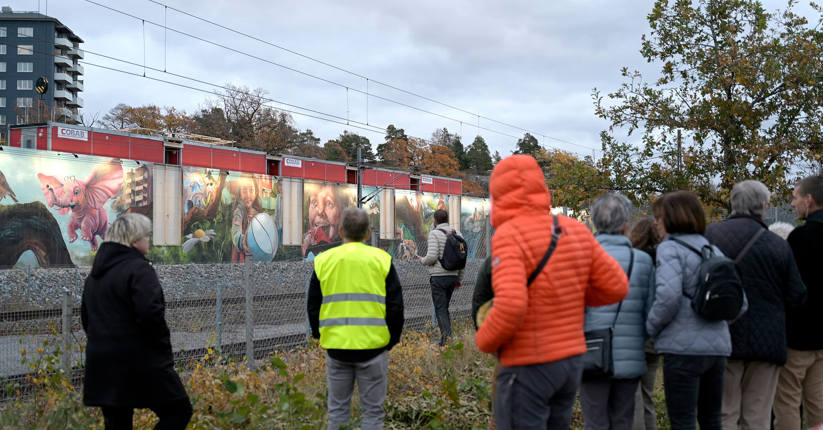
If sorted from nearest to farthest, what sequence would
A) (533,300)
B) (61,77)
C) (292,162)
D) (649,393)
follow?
(533,300), (649,393), (292,162), (61,77)

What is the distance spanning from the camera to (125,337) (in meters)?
4.20

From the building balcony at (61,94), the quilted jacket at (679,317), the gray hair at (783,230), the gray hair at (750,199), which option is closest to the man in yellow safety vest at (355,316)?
the quilted jacket at (679,317)

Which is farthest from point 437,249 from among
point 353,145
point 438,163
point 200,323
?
point 353,145

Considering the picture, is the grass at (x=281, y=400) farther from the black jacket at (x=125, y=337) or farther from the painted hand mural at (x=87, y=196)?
the painted hand mural at (x=87, y=196)

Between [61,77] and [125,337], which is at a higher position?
[61,77]

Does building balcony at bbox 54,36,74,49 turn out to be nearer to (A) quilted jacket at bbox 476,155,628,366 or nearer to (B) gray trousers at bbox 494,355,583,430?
(A) quilted jacket at bbox 476,155,628,366

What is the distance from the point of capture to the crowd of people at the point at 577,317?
3.33m

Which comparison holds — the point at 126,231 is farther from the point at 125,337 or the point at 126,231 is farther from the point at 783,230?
the point at 783,230

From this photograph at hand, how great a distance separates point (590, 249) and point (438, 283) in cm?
616

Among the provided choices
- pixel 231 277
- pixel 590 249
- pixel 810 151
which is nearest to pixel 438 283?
pixel 810 151

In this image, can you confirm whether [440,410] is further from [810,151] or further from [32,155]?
[32,155]

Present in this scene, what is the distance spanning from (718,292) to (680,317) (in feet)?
0.95

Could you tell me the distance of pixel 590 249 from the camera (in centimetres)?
349

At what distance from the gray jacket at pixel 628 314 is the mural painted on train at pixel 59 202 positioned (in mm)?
26020
